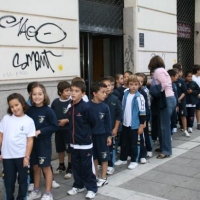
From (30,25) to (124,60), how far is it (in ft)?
11.0

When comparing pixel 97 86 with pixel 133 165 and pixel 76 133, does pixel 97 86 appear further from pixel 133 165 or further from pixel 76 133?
pixel 133 165

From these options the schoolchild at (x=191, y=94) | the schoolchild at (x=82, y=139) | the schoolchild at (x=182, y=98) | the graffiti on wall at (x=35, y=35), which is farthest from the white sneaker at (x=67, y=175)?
the schoolchild at (x=191, y=94)

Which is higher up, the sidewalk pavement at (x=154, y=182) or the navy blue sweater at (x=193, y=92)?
the navy blue sweater at (x=193, y=92)

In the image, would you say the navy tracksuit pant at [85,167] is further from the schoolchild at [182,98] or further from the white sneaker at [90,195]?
the schoolchild at [182,98]

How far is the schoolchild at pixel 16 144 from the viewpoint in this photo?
12.8ft

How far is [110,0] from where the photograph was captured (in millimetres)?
8336

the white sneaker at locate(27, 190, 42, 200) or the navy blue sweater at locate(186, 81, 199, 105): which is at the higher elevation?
A: the navy blue sweater at locate(186, 81, 199, 105)

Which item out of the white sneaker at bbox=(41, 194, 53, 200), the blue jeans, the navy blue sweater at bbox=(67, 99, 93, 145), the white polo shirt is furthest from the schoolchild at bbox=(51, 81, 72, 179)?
the blue jeans

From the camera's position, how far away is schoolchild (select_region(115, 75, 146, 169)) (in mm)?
5508

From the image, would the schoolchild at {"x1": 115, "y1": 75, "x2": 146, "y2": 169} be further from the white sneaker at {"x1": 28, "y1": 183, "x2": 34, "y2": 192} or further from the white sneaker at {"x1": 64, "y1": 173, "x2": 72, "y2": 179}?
the white sneaker at {"x1": 28, "y1": 183, "x2": 34, "y2": 192}

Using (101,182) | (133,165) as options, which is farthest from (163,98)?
(101,182)

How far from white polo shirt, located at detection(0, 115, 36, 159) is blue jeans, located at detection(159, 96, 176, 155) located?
287cm

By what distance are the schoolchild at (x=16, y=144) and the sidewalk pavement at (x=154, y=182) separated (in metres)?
0.65

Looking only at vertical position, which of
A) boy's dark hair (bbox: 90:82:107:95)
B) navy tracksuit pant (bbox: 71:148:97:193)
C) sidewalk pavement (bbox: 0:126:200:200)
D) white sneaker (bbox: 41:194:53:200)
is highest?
boy's dark hair (bbox: 90:82:107:95)
